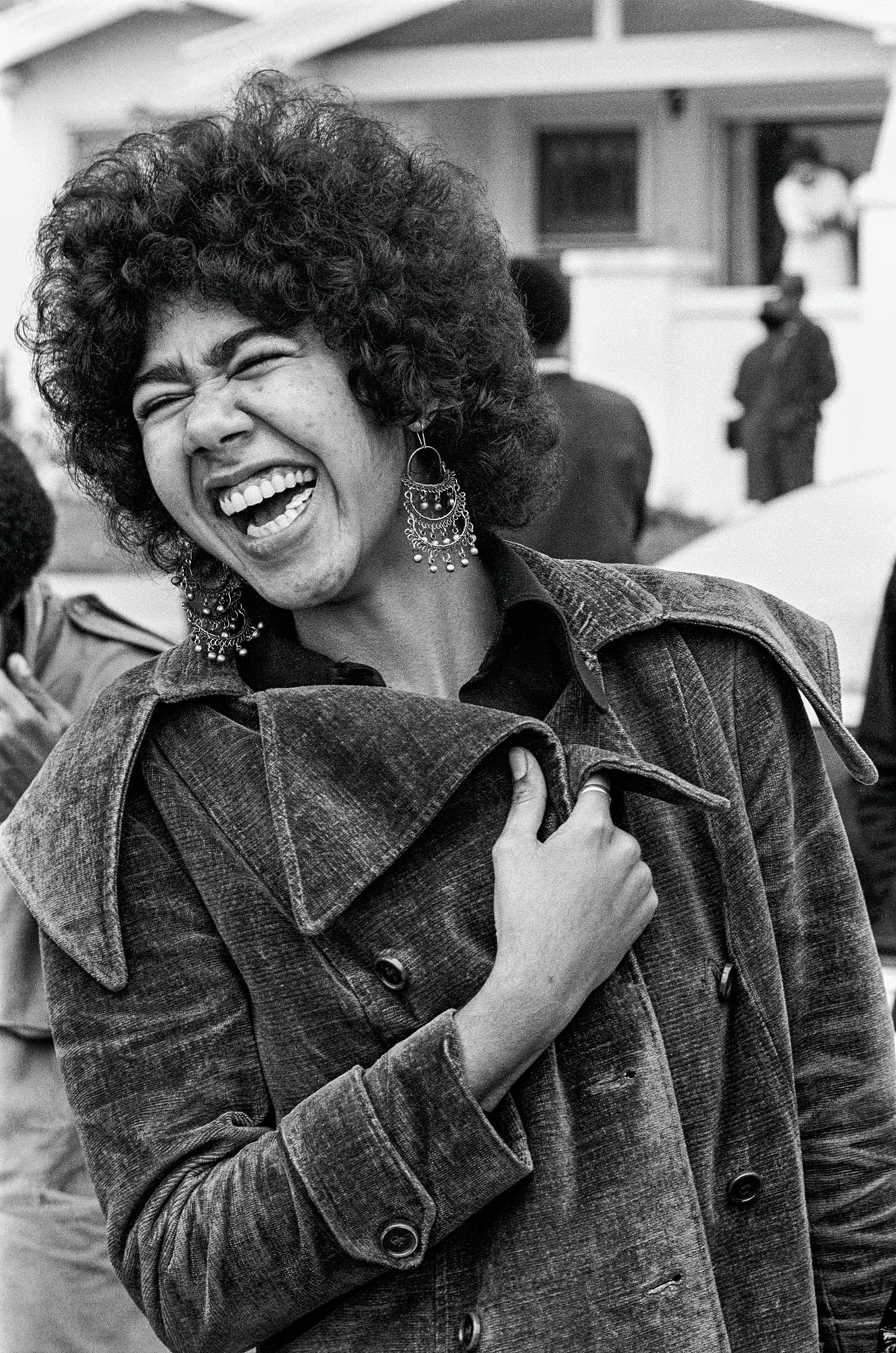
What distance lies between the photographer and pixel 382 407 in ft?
6.59

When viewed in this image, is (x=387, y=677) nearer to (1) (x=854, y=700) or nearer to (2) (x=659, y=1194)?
(2) (x=659, y=1194)

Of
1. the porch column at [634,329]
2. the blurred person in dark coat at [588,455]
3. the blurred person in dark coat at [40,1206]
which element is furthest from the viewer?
the porch column at [634,329]

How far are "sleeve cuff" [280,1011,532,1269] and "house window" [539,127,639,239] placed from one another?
698 inches

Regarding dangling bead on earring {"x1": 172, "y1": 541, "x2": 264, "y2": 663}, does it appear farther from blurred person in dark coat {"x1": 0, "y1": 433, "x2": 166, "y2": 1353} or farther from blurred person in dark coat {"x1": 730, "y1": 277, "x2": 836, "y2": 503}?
blurred person in dark coat {"x1": 730, "y1": 277, "x2": 836, "y2": 503}

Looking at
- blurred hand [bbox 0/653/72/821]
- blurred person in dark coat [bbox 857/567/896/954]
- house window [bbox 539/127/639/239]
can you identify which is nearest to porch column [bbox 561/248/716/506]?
house window [bbox 539/127/639/239]

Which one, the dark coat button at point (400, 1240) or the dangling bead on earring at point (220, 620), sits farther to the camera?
the dangling bead on earring at point (220, 620)

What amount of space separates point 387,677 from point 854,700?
2.77 meters

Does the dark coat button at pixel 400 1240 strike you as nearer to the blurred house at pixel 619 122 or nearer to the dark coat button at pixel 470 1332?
the dark coat button at pixel 470 1332

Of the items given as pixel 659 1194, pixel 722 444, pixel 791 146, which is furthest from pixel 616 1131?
pixel 791 146

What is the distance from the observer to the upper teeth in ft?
6.39

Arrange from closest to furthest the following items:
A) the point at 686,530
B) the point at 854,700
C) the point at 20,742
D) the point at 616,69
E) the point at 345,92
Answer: the point at 345,92 < the point at 20,742 < the point at 854,700 < the point at 686,530 < the point at 616,69

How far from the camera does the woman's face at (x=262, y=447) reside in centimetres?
194

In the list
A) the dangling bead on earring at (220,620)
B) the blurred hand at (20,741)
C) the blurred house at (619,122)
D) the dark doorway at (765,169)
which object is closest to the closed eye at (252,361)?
the dangling bead on earring at (220,620)

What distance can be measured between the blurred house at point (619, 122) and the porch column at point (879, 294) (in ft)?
0.07
